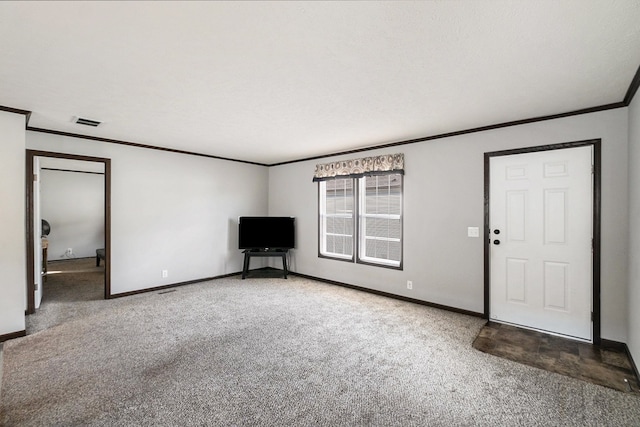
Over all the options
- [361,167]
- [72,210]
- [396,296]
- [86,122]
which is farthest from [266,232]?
[72,210]

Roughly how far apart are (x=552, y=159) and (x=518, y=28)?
6.95 feet

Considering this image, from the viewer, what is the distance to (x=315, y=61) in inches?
81.7

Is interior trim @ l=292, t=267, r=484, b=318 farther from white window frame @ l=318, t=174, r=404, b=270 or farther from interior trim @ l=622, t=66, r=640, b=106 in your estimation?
interior trim @ l=622, t=66, r=640, b=106

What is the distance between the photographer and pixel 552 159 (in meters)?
3.22

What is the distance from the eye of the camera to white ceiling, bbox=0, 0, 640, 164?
159 cm

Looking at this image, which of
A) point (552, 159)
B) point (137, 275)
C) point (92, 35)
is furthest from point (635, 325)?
point (137, 275)

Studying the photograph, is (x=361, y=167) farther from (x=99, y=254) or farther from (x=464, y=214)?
(x=99, y=254)

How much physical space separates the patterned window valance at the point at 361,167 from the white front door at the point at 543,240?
4.26ft

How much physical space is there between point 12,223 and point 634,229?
6.02 meters

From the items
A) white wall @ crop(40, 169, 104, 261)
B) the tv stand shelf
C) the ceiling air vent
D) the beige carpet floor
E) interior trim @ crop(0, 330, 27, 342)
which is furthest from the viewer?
white wall @ crop(40, 169, 104, 261)

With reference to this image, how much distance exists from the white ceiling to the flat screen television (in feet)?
8.44

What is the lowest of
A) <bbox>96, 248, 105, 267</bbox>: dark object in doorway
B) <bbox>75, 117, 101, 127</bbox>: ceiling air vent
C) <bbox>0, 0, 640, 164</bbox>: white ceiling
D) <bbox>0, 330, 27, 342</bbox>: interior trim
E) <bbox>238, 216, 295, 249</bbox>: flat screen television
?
<bbox>0, 330, 27, 342</bbox>: interior trim

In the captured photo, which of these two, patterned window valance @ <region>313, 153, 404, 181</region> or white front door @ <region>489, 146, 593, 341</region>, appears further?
patterned window valance @ <region>313, 153, 404, 181</region>

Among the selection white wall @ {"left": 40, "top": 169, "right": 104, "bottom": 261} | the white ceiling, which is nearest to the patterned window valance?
the white ceiling
